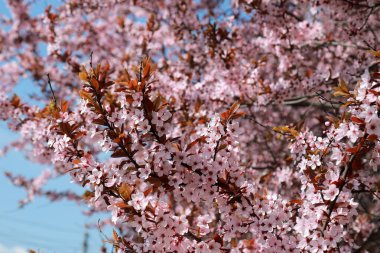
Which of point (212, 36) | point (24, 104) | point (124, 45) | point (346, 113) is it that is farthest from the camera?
point (124, 45)

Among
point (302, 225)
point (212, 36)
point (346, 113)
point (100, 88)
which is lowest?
point (302, 225)

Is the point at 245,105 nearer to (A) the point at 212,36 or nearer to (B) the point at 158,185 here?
(A) the point at 212,36

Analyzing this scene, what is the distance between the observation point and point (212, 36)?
6.46m

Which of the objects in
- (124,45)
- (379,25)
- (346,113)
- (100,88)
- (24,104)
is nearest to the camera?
(346,113)

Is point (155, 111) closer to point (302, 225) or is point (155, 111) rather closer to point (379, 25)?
point (302, 225)

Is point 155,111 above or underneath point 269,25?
underneath

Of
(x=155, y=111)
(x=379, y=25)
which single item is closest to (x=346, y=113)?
(x=155, y=111)

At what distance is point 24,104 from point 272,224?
402 centimetres

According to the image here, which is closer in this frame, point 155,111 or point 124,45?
point 155,111

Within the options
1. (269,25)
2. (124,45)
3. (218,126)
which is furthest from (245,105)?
(124,45)

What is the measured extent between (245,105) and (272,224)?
9.76 ft

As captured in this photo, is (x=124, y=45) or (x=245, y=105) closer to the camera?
(x=245, y=105)

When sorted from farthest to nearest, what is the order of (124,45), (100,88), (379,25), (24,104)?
(124,45), (379,25), (24,104), (100,88)

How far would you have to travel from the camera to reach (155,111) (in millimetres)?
2908
